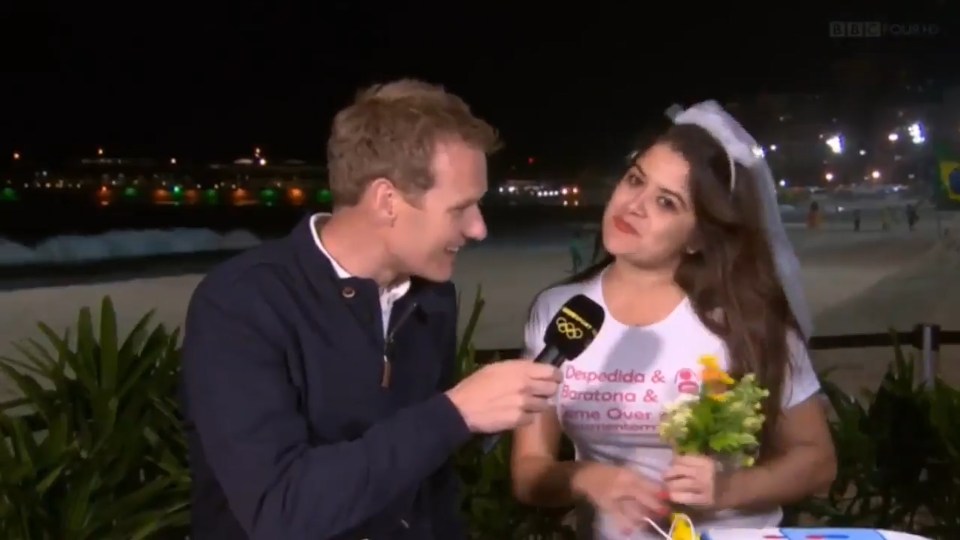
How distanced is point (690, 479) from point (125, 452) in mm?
1787

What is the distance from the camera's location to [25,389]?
9.31 feet

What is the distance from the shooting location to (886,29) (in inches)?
203

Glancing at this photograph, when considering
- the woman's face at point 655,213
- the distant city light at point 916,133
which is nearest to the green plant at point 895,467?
the woman's face at point 655,213

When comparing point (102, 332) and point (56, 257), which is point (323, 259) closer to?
point (102, 332)

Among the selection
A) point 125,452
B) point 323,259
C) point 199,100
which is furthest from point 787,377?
point 199,100

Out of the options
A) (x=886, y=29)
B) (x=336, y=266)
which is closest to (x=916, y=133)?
(x=886, y=29)

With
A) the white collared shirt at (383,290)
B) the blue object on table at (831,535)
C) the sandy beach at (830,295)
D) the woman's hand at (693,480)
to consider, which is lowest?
the sandy beach at (830,295)

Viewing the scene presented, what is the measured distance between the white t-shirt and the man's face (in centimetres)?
46

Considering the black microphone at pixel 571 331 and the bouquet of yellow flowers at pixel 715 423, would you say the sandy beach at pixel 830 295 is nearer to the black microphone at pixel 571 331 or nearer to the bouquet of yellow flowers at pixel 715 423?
the black microphone at pixel 571 331

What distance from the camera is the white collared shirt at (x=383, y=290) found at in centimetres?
144

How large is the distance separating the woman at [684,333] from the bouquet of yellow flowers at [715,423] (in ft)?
1.17

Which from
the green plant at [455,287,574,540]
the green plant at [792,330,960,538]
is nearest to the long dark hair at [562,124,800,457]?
the green plant at [455,287,574,540]

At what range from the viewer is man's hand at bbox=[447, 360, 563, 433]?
4.15 feet

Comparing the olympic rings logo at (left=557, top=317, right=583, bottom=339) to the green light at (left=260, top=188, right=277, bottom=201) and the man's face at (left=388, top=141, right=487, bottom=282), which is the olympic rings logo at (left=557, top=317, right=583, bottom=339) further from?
the green light at (left=260, top=188, right=277, bottom=201)
